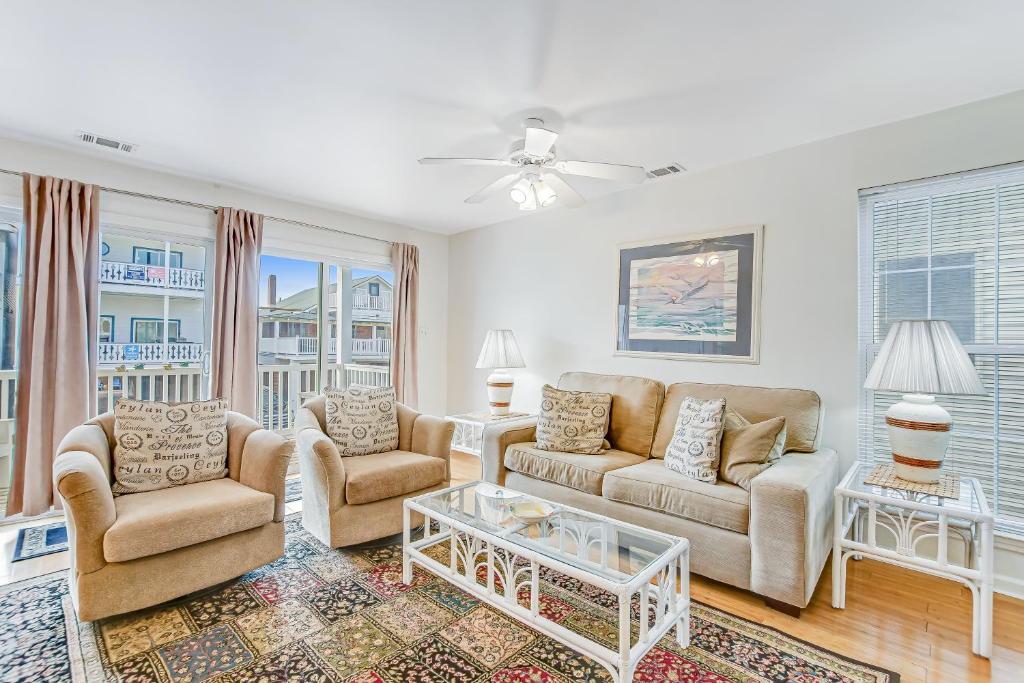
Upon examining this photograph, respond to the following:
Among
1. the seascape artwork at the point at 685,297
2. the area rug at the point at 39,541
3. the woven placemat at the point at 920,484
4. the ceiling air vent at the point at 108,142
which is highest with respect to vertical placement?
the ceiling air vent at the point at 108,142

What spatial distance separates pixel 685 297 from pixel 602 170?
134 centimetres

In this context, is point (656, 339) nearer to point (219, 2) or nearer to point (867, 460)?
point (867, 460)

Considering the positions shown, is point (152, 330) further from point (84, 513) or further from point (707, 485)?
point (707, 485)

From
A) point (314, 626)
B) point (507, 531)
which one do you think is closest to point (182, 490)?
point (314, 626)

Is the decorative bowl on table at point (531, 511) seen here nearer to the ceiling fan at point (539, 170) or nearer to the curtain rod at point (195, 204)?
the ceiling fan at point (539, 170)

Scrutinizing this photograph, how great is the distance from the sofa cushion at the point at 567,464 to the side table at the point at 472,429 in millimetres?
701

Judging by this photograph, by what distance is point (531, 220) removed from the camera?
4.56 metres

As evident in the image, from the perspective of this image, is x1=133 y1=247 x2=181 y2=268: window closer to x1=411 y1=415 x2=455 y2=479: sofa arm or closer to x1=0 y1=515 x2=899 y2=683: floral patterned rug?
x1=0 y1=515 x2=899 y2=683: floral patterned rug

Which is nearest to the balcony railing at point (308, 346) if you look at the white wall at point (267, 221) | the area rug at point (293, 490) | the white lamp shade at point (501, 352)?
the white wall at point (267, 221)

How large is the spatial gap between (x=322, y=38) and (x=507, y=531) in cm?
218

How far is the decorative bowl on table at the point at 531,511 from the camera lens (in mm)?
2191

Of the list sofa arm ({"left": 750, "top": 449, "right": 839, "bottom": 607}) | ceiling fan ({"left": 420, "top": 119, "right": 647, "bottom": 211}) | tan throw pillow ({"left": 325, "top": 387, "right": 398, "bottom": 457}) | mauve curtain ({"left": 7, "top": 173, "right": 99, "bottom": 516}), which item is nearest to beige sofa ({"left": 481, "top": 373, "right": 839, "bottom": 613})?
sofa arm ({"left": 750, "top": 449, "right": 839, "bottom": 607})

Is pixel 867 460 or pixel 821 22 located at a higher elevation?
pixel 821 22

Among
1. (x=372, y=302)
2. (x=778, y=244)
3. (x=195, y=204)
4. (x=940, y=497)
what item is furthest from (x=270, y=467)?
(x=778, y=244)
